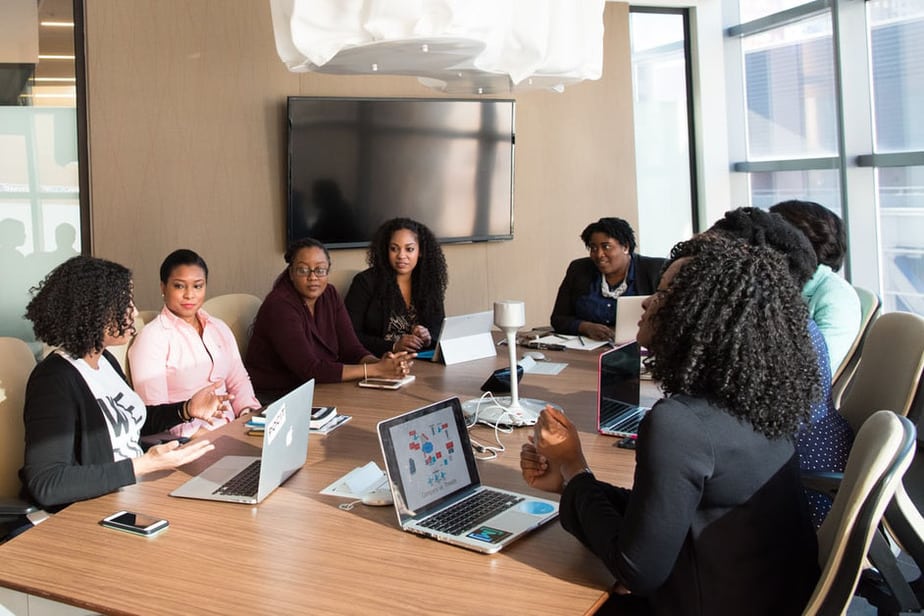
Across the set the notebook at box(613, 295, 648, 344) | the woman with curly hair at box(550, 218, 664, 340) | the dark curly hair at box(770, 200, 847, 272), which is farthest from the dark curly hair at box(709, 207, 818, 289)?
the woman with curly hair at box(550, 218, 664, 340)

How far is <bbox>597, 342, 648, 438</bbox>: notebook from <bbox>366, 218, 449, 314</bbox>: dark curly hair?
178 centimetres

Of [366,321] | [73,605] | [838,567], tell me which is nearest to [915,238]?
[366,321]

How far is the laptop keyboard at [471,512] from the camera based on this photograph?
191 centimetres

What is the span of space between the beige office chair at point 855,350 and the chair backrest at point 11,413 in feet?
8.61

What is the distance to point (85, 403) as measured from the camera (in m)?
2.40

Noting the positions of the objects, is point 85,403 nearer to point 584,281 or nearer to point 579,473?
point 579,473

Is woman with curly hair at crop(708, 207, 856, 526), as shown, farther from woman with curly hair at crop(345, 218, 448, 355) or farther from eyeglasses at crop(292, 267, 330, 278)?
woman with curly hair at crop(345, 218, 448, 355)

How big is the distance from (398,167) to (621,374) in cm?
331

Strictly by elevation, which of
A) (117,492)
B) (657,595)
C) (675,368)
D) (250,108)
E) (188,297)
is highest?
(250,108)

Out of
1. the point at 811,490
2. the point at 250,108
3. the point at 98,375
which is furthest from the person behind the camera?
the point at 250,108

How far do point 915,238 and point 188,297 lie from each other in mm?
4393

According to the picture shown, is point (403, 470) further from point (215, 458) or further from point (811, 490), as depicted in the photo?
point (811, 490)

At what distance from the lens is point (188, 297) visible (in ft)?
11.4

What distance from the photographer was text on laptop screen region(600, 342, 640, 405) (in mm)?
2611
